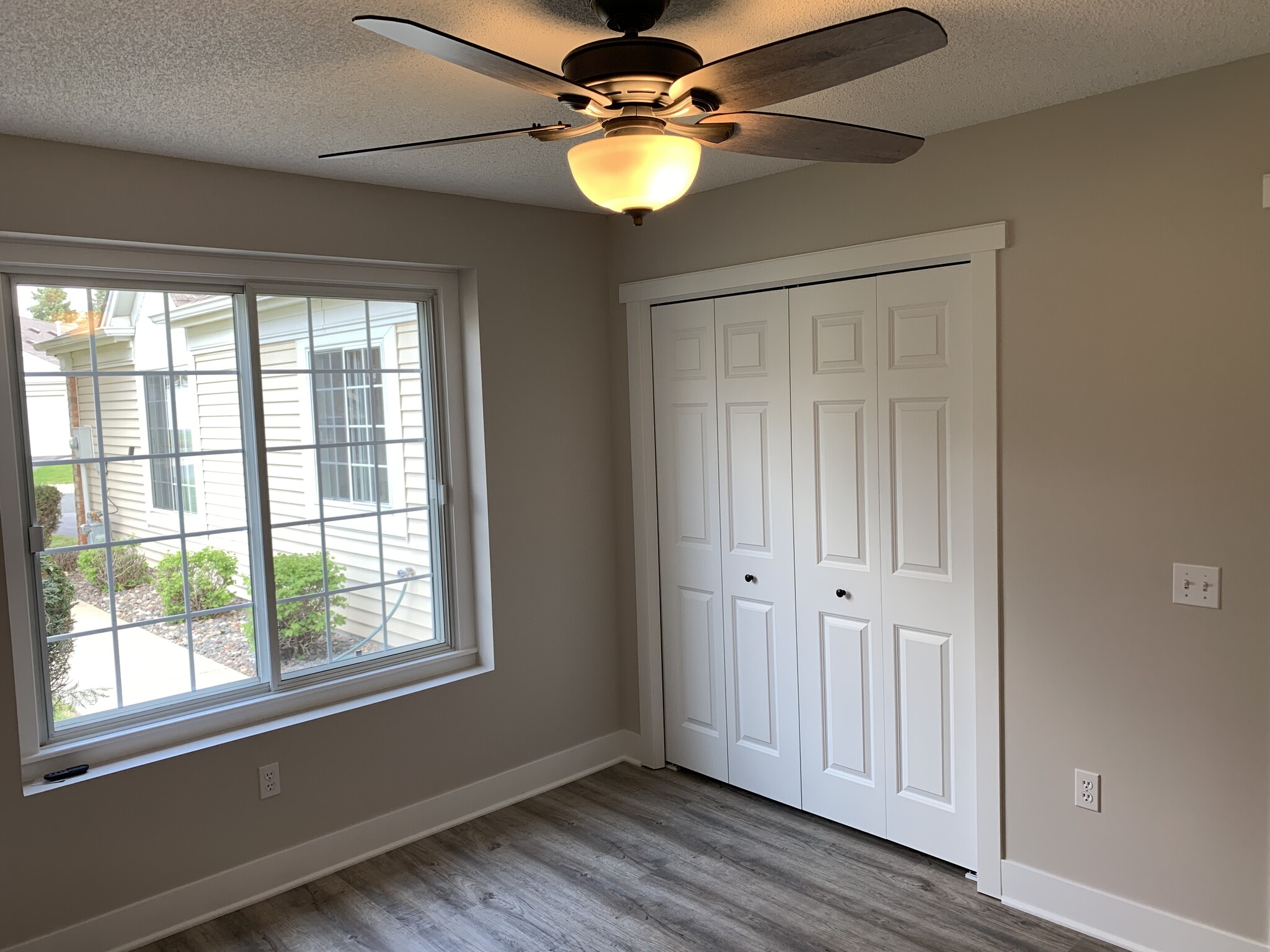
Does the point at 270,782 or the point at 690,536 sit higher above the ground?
the point at 690,536

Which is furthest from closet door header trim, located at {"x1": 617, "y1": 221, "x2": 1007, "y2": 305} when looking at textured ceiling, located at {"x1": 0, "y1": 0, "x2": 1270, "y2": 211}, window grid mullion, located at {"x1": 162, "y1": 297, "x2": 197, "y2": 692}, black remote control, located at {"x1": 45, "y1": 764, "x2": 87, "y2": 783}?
black remote control, located at {"x1": 45, "y1": 764, "x2": 87, "y2": 783}

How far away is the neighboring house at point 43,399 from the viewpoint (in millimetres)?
2779

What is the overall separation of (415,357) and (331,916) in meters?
1.97

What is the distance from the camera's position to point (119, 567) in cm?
296

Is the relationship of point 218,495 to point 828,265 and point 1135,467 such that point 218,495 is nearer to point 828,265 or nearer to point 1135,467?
point 828,265

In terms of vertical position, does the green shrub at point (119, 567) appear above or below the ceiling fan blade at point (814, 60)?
below

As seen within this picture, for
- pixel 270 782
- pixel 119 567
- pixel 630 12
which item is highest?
pixel 630 12

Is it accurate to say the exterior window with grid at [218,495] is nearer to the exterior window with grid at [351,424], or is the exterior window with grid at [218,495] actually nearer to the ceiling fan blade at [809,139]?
the exterior window with grid at [351,424]

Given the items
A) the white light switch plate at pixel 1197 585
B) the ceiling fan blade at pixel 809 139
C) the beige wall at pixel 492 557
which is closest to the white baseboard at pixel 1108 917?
the white light switch plate at pixel 1197 585

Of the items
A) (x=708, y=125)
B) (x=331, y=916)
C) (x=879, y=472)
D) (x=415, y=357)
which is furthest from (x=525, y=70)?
(x=331, y=916)

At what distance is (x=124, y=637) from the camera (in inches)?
117

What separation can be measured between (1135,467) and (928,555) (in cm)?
71

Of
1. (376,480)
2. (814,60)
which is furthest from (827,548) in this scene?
(814,60)

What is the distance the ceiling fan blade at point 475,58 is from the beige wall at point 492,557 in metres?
1.79
